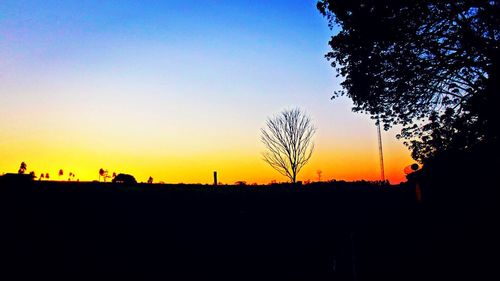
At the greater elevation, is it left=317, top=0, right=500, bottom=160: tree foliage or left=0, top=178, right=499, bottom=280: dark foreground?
left=317, top=0, right=500, bottom=160: tree foliage

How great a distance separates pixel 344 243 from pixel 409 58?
8218 mm

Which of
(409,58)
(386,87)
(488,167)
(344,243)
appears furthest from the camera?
(344,243)

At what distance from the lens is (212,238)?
15.4 metres

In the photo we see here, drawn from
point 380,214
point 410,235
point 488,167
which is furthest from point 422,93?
point 380,214

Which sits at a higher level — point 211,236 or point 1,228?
point 1,228

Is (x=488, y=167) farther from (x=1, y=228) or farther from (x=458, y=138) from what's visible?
(x=1, y=228)

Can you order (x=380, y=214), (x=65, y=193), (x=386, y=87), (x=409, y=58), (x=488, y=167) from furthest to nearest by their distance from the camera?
(x=380, y=214) < (x=65, y=193) < (x=488, y=167) < (x=386, y=87) < (x=409, y=58)

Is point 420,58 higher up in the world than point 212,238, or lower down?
higher up

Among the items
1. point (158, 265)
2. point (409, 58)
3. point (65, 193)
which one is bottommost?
point (158, 265)

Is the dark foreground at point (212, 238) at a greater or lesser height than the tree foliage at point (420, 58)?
lesser

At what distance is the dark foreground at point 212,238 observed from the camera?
11.4 meters

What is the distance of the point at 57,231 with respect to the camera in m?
→ 12.4

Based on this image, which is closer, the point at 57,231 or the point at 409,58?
the point at 409,58

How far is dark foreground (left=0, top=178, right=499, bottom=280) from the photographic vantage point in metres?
11.4
